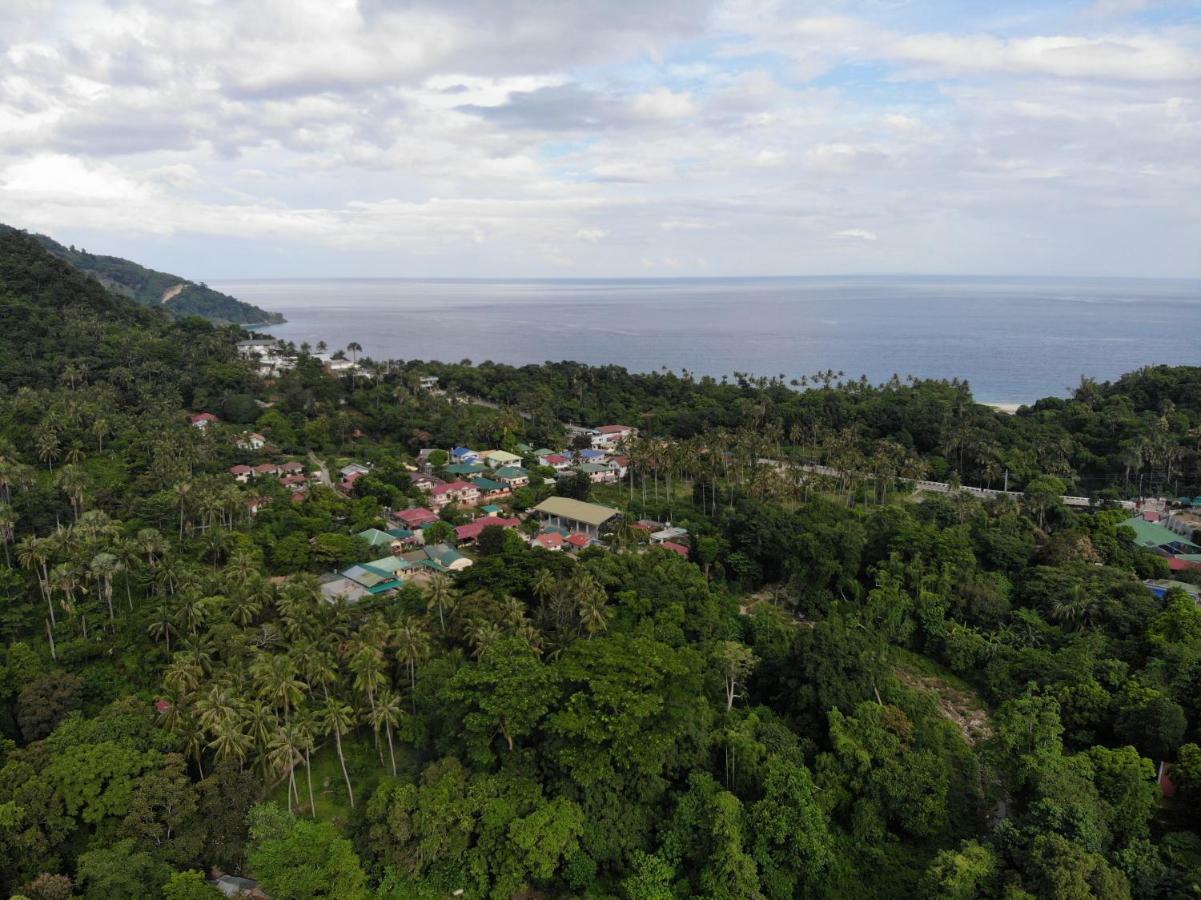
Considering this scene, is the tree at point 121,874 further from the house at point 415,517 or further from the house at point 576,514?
the house at point 576,514

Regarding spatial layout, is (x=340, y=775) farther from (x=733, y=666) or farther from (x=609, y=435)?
(x=609, y=435)

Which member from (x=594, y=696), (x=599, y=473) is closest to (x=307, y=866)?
(x=594, y=696)

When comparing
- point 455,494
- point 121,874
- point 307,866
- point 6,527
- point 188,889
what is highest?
point 6,527

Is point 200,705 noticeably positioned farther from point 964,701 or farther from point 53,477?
point 53,477

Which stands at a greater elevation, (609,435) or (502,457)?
(609,435)

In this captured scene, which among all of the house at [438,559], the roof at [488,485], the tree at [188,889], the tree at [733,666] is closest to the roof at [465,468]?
the roof at [488,485]

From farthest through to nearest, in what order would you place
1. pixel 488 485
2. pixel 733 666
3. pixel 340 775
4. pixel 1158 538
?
pixel 488 485 → pixel 1158 538 → pixel 733 666 → pixel 340 775

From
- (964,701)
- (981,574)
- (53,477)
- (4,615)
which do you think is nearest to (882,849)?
(964,701)
